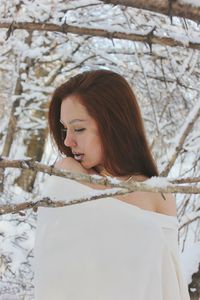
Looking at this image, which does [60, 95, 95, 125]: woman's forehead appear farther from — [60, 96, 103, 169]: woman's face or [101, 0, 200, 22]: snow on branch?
[101, 0, 200, 22]: snow on branch

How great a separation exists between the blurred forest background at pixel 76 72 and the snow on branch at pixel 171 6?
64cm

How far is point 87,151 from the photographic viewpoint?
3.16 ft

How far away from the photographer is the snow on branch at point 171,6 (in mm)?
602

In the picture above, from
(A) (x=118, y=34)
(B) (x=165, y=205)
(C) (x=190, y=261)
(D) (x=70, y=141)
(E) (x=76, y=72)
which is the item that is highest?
(E) (x=76, y=72)

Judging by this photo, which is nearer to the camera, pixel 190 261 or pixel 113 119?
pixel 113 119

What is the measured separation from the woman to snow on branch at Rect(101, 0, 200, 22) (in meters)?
0.35

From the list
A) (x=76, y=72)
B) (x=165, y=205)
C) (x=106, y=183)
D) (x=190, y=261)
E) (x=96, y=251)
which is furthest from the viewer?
(x=76, y=72)

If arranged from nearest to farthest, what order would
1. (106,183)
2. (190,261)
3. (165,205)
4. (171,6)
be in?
(106,183)
(171,6)
(165,205)
(190,261)

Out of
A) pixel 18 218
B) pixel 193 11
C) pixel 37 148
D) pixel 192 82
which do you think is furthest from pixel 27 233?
pixel 193 11

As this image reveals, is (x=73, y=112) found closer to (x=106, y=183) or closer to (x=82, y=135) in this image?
(x=82, y=135)

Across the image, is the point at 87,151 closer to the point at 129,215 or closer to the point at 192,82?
the point at 129,215

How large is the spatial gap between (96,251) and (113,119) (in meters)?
0.24

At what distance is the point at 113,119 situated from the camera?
39.0 inches

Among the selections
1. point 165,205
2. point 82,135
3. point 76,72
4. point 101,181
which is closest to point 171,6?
point 101,181
